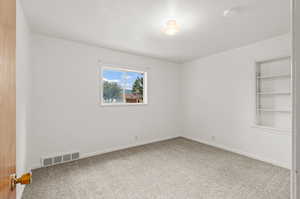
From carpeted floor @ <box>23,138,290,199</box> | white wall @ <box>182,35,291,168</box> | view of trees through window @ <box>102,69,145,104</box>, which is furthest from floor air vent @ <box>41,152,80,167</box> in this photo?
white wall @ <box>182,35,291,168</box>

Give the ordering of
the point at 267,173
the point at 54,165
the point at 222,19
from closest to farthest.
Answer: the point at 222,19
the point at 267,173
the point at 54,165

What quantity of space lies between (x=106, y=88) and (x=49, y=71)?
3.99ft

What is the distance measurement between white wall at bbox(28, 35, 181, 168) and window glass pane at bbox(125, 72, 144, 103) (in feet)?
0.82

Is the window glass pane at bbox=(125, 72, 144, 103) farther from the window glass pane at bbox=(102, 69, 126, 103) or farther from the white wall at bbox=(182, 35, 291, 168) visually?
the white wall at bbox=(182, 35, 291, 168)

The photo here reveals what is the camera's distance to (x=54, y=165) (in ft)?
8.80

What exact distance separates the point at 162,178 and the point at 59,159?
2013mm

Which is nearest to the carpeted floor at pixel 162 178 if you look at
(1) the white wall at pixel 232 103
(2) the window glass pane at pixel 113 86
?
(1) the white wall at pixel 232 103

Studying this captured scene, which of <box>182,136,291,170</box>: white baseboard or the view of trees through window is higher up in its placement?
the view of trees through window

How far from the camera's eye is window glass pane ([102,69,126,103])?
140 inches

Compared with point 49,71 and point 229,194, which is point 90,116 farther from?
point 229,194

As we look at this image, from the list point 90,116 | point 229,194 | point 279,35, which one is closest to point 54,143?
point 90,116

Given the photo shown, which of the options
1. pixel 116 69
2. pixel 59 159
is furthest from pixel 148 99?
pixel 59 159

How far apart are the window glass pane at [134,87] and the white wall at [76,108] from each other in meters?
0.25

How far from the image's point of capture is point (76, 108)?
→ 9.78 ft
